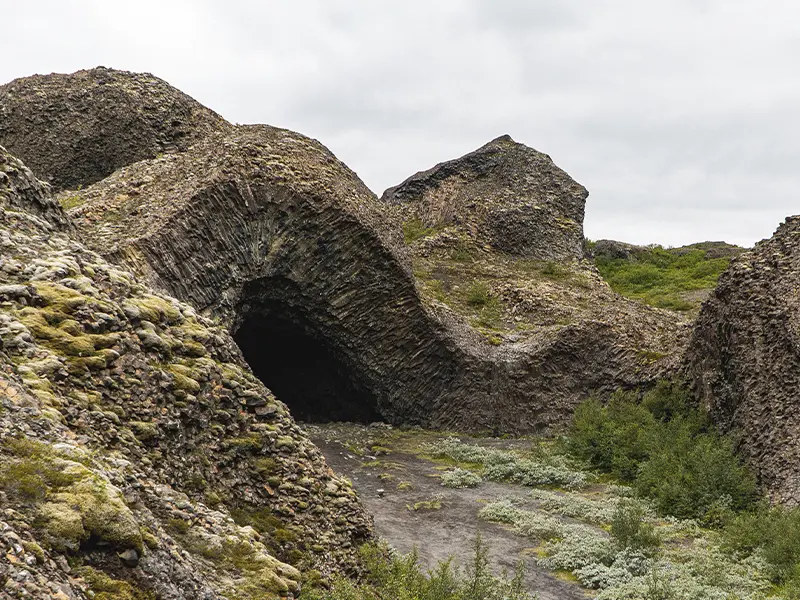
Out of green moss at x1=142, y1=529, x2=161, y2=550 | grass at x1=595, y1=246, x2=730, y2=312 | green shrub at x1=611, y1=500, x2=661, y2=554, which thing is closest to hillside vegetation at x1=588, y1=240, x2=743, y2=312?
grass at x1=595, y1=246, x2=730, y2=312

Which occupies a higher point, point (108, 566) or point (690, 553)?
point (108, 566)

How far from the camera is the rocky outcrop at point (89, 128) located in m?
26.7

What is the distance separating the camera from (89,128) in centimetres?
2697

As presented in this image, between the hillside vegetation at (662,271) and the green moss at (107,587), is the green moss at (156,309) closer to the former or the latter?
the green moss at (107,587)

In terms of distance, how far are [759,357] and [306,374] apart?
1567cm

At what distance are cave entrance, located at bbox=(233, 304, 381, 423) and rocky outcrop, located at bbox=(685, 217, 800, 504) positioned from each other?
11526 millimetres

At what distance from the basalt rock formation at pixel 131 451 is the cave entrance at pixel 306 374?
13.2m

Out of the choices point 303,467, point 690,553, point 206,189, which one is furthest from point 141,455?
point 206,189

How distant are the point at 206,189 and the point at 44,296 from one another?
448 inches

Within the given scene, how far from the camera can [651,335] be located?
26.5 meters

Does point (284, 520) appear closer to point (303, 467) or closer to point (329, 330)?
point (303, 467)

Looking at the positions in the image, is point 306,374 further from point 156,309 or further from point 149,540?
point 149,540

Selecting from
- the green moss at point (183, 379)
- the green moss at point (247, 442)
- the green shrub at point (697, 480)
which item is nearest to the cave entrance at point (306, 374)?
the green shrub at point (697, 480)

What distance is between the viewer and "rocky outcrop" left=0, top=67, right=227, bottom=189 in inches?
1051
